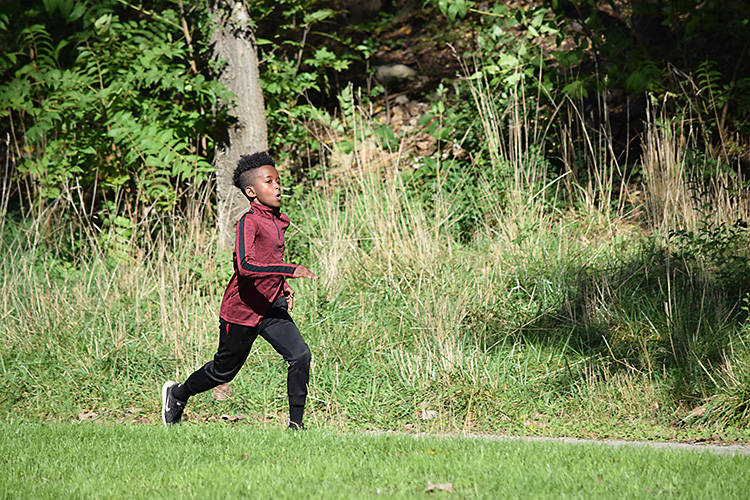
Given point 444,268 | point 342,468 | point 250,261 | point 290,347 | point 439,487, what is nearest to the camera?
point 439,487

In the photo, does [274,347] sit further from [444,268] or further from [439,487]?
[444,268]

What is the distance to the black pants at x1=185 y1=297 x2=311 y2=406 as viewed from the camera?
4680mm

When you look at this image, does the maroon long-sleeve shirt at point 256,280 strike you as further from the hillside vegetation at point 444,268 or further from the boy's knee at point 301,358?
the hillside vegetation at point 444,268

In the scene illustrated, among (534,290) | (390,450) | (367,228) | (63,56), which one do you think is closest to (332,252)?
(367,228)

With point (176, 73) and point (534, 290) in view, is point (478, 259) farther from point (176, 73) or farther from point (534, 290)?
point (176, 73)

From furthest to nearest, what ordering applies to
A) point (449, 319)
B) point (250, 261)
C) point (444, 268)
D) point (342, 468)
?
point (444, 268) < point (449, 319) < point (250, 261) < point (342, 468)

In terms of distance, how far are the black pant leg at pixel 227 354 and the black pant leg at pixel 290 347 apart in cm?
11

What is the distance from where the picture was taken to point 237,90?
8594mm

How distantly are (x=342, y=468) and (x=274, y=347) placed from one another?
1132 millimetres

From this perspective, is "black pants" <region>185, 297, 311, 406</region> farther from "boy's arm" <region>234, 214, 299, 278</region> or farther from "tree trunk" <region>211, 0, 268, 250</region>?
"tree trunk" <region>211, 0, 268, 250</region>

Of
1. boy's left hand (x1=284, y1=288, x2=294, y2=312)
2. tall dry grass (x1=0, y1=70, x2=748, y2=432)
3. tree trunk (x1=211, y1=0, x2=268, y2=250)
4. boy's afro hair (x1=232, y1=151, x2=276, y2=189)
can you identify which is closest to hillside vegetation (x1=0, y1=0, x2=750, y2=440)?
tall dry grass (x1=0, y1=70, x2=748, y2=432)

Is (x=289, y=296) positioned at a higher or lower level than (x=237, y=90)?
lower

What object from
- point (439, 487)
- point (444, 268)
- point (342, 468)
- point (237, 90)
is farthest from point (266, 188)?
point (237, 90)

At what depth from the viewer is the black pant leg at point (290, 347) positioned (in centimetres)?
466
